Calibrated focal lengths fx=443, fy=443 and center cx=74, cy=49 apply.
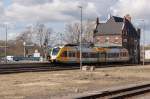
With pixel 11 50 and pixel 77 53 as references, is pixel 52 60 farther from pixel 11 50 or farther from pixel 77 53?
pixel 11 50

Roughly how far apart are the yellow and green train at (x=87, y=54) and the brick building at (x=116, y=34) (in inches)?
1878

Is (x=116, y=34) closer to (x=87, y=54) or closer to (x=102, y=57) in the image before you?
(x=102, y=57)

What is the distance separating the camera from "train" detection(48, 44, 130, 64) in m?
67.9

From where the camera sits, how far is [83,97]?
18.7 metres

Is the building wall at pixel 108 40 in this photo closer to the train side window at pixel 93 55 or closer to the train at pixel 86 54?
the train at pixel 86 54

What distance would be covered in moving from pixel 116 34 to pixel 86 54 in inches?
2561

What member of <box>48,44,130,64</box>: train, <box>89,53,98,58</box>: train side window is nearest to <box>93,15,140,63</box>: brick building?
<box>48,44,130,64</box>: train

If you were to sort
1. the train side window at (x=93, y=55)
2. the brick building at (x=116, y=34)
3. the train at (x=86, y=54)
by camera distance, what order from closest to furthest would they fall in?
the train at (x=86, y=54), the train side window at (x=93, y=55), the brick building at (x=116, y=34)

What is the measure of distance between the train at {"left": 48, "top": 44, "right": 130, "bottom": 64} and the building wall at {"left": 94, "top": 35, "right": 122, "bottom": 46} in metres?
46.7

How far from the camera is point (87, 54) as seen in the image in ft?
244

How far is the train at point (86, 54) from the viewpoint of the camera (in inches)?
2672

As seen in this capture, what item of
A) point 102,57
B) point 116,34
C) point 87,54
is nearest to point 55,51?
point 87,54

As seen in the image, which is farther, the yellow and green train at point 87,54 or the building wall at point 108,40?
the building wall at point 108,40

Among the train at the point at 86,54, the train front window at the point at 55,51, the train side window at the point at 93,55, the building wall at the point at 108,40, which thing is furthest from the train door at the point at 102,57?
the building wall at the point at 108,40
